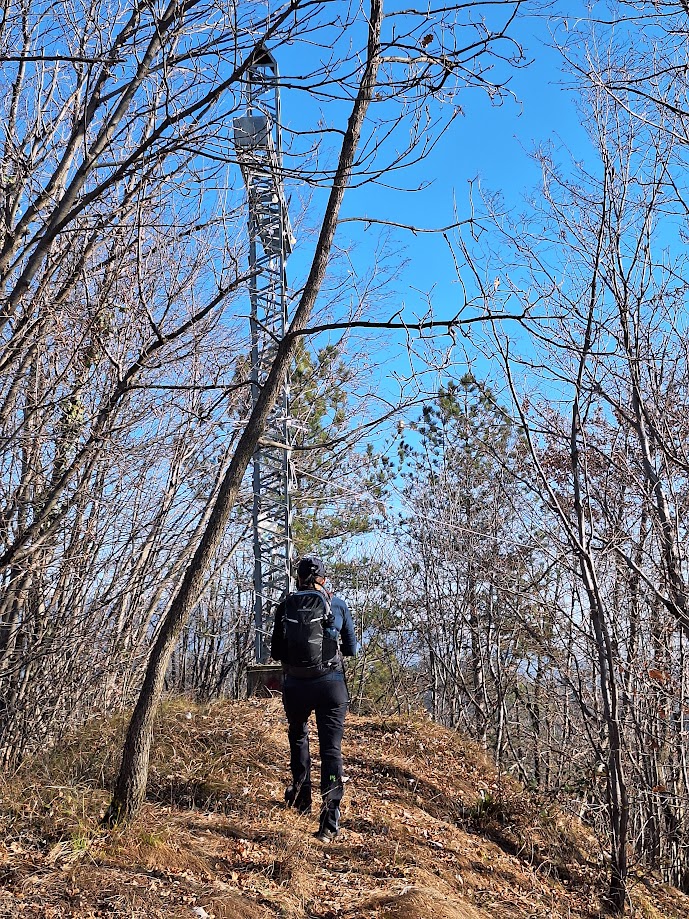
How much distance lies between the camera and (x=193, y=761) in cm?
604

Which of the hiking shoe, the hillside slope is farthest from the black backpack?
the hillside slope

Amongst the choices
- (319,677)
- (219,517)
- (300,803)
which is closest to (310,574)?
(319,677)

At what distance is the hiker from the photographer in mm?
5301

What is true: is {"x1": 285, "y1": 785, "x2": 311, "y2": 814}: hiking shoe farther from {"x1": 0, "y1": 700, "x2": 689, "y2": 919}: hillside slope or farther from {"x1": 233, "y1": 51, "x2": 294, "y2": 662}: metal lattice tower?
{"x1": 233, "y1": 51, "x2": 294, "y2": 662}: metal lattice tower

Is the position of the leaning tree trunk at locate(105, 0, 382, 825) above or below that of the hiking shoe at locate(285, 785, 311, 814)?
above

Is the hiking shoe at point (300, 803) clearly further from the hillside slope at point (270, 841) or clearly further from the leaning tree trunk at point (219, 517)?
the leaning tree trunk at point (219, 517)

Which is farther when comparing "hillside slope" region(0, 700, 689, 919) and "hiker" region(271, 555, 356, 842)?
"hiker" region(271, 555, 356, 842)

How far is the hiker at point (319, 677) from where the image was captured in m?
5.30

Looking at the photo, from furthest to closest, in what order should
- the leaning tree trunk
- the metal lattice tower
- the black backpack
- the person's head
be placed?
1. the metal lattice tower
2. the person's head
3. the black backpack
4. the leaning tree trunk

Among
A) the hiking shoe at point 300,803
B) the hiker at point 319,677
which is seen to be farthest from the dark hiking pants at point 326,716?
the hiking shoe at point 300,803

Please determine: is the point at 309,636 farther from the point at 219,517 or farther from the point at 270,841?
the point at 270,841

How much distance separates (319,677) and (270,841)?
3.59ft

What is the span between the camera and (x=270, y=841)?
16.6 feet

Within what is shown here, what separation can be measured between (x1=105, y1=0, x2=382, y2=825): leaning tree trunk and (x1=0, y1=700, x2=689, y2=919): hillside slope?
32 cm
